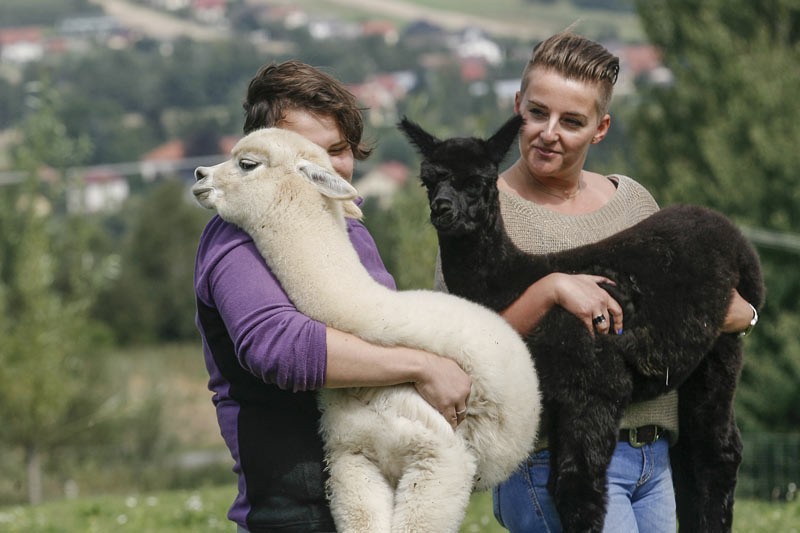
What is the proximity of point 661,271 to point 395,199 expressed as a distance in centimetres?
1699

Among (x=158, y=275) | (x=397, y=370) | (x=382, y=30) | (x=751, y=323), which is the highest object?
(x=397, y=370)

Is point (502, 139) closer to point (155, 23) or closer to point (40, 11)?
point (40, 11)

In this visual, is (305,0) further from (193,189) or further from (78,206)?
(193,189)

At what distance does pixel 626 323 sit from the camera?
365cm

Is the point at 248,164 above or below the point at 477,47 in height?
above

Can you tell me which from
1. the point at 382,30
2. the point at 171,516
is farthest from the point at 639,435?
the point at 382,30

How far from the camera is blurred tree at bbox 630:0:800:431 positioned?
944 inches

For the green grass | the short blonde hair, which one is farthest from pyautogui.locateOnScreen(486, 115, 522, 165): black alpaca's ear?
→ the green grass

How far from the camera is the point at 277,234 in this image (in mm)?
3359

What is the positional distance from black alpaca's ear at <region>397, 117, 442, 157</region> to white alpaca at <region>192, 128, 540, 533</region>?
1.27 ft

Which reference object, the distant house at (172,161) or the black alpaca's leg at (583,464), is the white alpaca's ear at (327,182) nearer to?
the black alpaca's leg at (583,464)

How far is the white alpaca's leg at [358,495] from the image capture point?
126 inches

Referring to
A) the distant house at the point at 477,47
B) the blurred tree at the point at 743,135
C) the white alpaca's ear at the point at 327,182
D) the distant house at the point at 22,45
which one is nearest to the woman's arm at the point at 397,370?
the white alpaca's ear at the point at 327,182

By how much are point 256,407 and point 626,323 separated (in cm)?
124
